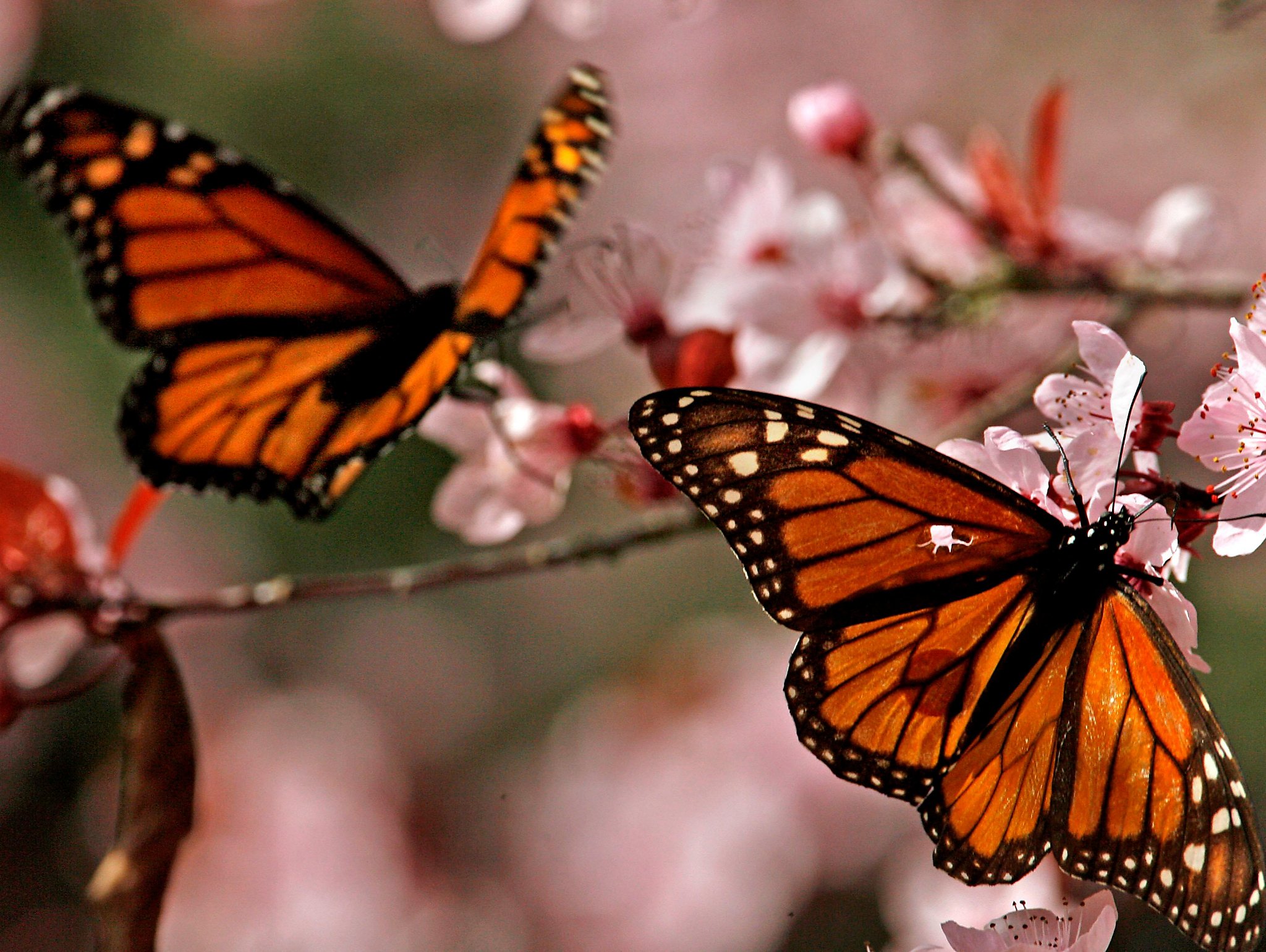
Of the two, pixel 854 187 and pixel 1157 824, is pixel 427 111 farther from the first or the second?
pixel 1157 824

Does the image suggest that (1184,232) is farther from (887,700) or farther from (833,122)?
(887,700)

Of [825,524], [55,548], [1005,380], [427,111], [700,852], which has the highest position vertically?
[825,524]

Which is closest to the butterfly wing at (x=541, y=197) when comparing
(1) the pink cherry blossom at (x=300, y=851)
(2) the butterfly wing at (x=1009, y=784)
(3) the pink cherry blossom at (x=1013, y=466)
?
(3) the pink cherry blossom at (x=1013, y=466)

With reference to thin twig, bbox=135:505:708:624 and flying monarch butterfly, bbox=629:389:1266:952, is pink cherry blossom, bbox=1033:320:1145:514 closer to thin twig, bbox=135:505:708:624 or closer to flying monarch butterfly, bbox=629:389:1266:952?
flying monarch butterfly, bbox=629:389:1266:952

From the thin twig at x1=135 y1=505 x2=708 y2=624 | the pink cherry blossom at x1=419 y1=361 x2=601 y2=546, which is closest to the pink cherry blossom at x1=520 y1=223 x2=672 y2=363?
the pink cherry blossom at x1=419 y1=361 x2=601 y2=546

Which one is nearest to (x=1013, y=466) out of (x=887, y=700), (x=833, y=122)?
(x=887, y=700)

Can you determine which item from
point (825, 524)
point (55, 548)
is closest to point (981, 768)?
point (825, 524)
